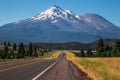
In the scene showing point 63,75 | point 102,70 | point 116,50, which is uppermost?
point 116,50

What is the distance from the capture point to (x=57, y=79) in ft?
84.0

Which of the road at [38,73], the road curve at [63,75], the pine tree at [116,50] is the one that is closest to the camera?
the road at [38,73]

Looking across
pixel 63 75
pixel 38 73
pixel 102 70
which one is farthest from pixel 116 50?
pixel 63 75

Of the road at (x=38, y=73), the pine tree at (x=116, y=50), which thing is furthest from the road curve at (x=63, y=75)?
the pine tree at (x=116, y=50)

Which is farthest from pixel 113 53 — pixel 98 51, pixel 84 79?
pixel 84 79

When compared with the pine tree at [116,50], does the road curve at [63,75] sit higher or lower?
lower

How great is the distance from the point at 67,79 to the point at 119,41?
13292 centimetres

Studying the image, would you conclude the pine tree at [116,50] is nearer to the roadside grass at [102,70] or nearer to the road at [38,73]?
the roadside grass at [102,70]

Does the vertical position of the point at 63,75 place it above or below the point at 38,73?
below

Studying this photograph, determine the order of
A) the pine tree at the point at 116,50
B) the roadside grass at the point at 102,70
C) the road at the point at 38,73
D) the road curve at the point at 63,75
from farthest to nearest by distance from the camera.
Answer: the pine tree at the point at 116,50 → the road curve at the point at 63,75 → the road at the point at 38,73 → the roadside grass at the point at 102,70

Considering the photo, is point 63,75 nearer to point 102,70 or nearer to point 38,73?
point 38,73

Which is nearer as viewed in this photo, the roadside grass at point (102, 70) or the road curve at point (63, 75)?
the roadside grass at point (102, 70)

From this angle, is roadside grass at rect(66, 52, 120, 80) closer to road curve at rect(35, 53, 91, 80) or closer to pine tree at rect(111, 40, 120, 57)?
road curve at rect(35, 53, 91, 80)

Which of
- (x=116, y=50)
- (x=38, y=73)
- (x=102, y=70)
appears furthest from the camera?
(x=116, y=50)
